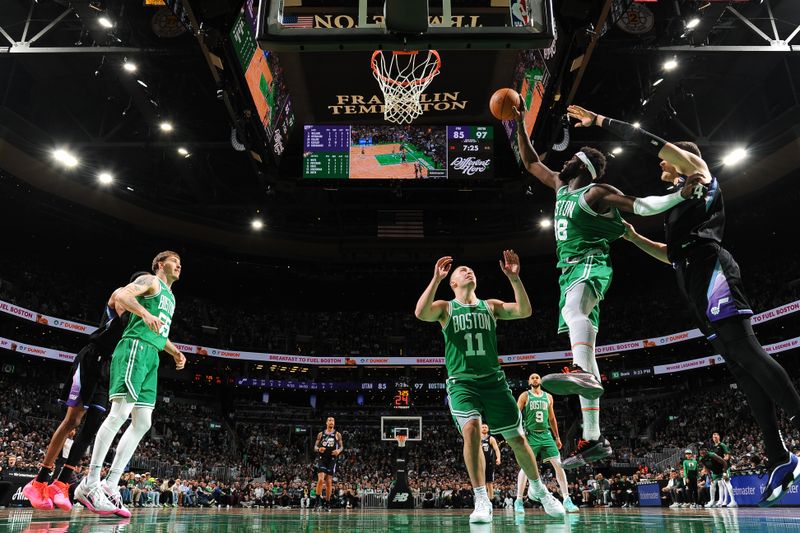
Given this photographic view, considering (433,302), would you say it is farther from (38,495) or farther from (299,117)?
(299,117)

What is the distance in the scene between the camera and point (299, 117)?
562 inches

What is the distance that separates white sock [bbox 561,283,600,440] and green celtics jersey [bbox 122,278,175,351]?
378 cm

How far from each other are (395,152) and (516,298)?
347 inches

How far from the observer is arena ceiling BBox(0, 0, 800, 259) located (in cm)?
1292

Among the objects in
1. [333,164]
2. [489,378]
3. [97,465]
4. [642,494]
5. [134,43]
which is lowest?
[642,494]

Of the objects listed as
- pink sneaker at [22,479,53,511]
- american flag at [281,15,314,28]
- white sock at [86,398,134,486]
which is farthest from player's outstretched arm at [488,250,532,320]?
pink sneaker at [22,479,53,511]

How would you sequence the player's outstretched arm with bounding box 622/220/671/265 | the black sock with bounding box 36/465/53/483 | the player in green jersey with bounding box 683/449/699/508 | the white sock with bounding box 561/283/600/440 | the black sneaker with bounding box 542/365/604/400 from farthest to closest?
1. the player in green jersey with bounding box 683/449/699/508
2. the black sock with bounding box 36/465/53/483
3. the player's outstretched arm with bounding box 622/220/671/265
4. the white sock with bounding box 561/283/600/440
5. the black sneaker with bounding box 542/365/604/400

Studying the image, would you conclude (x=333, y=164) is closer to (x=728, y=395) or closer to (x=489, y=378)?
(x=489, y=378)

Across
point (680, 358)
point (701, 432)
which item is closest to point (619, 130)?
point (701, 432)

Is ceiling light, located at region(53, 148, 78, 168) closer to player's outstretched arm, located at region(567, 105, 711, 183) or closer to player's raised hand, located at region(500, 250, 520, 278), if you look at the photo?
player's raised hand, located at region(500, 250, 520, 278)

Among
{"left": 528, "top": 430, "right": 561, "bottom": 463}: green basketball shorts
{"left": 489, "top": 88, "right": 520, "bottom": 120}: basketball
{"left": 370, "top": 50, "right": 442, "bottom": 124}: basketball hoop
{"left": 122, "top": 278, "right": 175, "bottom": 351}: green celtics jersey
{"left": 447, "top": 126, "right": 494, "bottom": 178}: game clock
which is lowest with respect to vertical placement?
{"left": 528, "top": 430, "right": 561, "bottom": 463}: green basketball shorts

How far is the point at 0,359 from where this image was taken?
89.1 feet

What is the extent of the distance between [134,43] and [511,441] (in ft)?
43.6

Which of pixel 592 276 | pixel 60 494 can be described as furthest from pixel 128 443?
pixel 592 276
